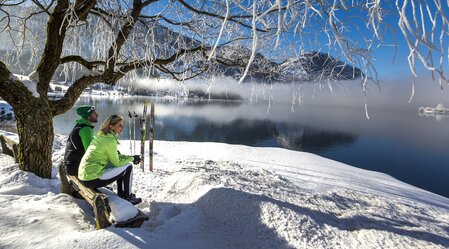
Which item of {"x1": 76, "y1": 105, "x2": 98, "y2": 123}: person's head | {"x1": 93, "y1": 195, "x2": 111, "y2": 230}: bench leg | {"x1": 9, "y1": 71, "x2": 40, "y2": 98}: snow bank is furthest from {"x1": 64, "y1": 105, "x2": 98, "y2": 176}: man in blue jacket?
{"x1": 93, "y1": 195, "x2": 111, "y2": 230}: bench leg

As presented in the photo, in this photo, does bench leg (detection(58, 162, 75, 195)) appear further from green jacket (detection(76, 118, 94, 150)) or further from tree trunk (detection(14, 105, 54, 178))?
tree trunk (detection(14, 105, 54, 178))

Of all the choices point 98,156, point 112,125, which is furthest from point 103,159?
point 112,125

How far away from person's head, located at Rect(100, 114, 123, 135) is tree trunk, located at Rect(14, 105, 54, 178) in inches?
80.3

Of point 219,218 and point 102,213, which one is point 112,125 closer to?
point 102,213

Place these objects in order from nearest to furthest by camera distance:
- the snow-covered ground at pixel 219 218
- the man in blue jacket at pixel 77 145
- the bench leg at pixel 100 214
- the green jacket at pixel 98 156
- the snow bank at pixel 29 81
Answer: the snow-covered ground at pixel 219 218
the bench leg at pixel 100 214
the green jacket at pixel 98 156
the man in blue jacket at pixel 77 145
the snow bank at pixel 29 81

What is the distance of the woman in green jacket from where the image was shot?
3.94 meters

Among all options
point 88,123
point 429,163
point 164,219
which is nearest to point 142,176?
point 88,123

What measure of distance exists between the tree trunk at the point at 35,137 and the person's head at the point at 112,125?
2039 millimetres

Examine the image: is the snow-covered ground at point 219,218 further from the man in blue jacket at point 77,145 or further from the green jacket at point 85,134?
the green jacket at point 85,134

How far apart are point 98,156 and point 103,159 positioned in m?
0.09

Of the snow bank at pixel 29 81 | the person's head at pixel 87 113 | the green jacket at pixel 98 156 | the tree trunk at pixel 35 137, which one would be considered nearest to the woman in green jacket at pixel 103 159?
the green jacket at pixel 98 156

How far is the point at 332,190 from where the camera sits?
6.54 meters

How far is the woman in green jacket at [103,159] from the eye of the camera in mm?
3943

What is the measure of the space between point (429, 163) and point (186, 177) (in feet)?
127
